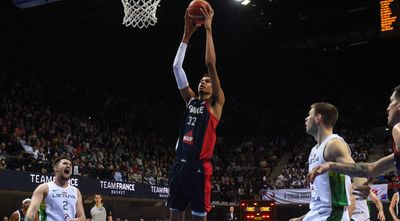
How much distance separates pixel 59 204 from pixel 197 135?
282 centimetres

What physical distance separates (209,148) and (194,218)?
666 millimetres

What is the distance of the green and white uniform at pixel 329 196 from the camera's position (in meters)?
4.57

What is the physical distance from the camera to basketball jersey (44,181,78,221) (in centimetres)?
677

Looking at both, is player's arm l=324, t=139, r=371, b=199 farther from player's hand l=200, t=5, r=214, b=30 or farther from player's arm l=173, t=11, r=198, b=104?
player's hand l=200, t=5, r=214, b=30

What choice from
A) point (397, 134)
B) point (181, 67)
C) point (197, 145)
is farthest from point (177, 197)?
point (397, 134)

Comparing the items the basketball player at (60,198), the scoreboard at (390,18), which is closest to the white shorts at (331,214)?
the basketball player at (60,198)

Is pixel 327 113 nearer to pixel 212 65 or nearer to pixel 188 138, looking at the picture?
pixel 212 65

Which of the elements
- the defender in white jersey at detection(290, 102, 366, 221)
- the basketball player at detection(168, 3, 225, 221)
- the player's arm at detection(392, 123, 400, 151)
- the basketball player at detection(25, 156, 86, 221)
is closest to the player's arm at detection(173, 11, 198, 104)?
the basketball player at detection(168, 3, 225, 221)

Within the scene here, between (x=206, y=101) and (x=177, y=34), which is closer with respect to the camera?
(x=206, y=101)

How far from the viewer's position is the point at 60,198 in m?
6.85

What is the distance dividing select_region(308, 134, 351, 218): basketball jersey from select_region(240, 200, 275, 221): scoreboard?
50.6 feet

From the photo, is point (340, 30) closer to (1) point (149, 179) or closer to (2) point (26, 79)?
(1) point (149, 179)

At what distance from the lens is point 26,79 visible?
74.9 ft

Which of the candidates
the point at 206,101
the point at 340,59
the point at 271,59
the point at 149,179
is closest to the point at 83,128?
the point at 149,179
